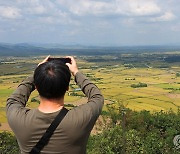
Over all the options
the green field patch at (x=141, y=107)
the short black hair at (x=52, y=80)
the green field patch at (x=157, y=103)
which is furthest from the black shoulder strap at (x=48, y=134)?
the green field patch at (x=157, y=103)

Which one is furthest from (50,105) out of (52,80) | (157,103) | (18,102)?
(157,103)

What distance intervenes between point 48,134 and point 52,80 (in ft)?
1.14

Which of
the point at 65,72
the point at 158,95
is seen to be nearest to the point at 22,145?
the point at 65,72

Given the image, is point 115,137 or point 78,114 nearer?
point 78,114

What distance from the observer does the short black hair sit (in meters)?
2.13

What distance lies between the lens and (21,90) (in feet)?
7.81

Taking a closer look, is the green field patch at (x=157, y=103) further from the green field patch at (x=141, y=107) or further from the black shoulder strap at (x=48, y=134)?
the black shoulder strap at (x=48, y=134)

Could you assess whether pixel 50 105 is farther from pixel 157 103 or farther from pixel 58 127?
pixel 157 103

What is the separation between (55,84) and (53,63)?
0.50ft

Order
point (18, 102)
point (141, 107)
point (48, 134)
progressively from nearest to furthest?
point (48, 134) → point (18, 102) → point (141, 107)

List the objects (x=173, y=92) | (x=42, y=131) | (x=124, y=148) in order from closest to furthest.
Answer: (x=42, y=131), (x=124, y=148), (x=173, y=92)

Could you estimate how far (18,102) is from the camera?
2297 millimetres

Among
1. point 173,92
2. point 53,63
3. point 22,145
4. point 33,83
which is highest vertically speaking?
point 53,63

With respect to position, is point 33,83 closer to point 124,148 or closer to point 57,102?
point 57,102
